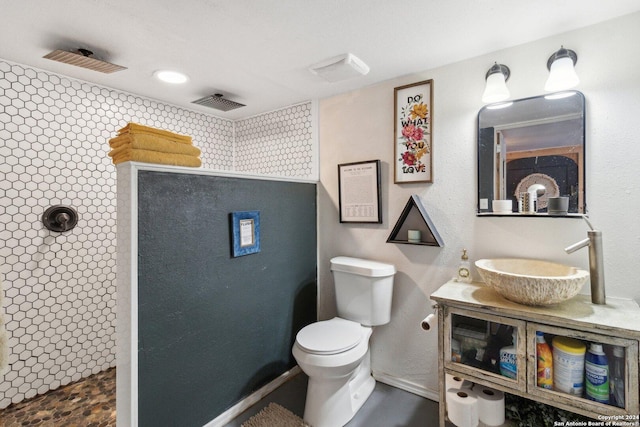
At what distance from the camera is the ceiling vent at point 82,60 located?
65.7 inches

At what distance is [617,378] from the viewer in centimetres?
121

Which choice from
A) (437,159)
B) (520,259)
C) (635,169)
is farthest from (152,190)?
(635,169)

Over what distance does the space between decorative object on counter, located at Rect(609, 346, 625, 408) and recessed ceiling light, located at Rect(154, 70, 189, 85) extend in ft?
8.91

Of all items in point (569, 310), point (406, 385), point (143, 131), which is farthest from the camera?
point (406, 385)

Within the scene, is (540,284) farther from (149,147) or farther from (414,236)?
(149,147)

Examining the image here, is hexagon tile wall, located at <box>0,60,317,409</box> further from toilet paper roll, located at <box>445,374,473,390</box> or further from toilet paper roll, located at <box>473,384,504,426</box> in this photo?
toilet paper roll, located at <box>473,384,504,426</box>

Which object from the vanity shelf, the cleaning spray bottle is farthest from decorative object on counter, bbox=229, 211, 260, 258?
the cleaning spray bottle

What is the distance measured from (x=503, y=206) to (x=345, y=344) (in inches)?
46.5

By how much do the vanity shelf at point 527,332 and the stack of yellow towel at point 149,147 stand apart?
1497 millimetres

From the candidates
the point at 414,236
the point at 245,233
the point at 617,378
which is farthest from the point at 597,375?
the point at 245,233

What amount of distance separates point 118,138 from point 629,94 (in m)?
2.43

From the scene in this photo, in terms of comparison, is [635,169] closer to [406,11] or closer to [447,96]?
[447,96]

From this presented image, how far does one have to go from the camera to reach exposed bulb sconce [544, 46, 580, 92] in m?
1.43

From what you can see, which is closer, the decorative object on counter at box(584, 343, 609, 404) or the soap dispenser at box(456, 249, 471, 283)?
the decorative object on counter at box(584, 343, 609, 404)
